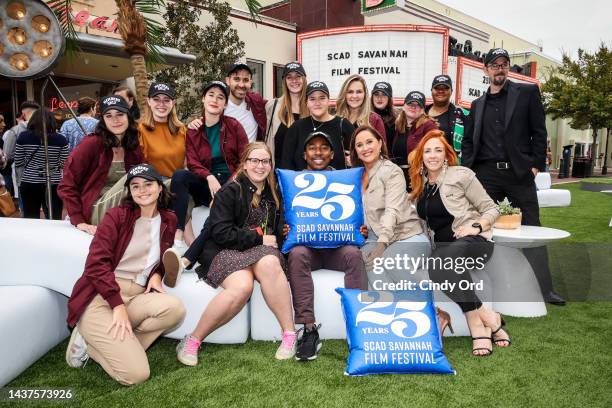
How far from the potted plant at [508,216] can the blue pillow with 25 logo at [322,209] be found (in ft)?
4.40

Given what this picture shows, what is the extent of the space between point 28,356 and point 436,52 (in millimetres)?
12151

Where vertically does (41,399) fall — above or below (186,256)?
below

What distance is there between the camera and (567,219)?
28.3 ft

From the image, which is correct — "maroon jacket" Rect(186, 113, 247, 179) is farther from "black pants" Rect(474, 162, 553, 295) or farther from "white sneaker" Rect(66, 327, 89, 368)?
"black pants" Rect(474, 162, 553, 295)

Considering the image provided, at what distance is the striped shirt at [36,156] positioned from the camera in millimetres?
4719

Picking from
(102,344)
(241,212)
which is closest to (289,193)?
(241,212)

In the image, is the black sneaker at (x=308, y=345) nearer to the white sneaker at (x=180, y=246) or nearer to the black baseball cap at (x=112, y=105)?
the white sneaker at (x=180, y=246)

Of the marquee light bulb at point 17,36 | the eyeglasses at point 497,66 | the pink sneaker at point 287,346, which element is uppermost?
the marquee light bulb at point 17,36

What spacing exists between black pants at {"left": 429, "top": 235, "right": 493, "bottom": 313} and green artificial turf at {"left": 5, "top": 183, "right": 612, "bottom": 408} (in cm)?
34

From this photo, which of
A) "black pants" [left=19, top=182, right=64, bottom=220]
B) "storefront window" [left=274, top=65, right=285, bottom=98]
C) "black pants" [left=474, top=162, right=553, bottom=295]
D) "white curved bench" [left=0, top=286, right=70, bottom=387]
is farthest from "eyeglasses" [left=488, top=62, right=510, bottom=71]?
"storefront window" [left=274, top=65, right=285, bottom=98]

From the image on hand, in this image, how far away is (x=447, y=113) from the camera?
4.46 metres

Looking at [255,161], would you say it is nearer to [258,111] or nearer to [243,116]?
[243,116]

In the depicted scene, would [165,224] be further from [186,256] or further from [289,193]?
[289,193]

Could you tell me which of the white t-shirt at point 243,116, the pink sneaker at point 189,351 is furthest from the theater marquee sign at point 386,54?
the pink sneaker at point 189,351
